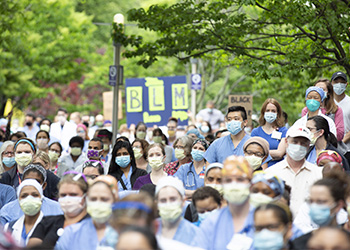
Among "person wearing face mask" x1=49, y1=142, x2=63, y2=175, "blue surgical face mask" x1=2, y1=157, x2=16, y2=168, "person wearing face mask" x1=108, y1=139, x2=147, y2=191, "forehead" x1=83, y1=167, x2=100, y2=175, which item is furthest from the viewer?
"person wearing face mask" x1=49, y1=142, x2=63, y2=175

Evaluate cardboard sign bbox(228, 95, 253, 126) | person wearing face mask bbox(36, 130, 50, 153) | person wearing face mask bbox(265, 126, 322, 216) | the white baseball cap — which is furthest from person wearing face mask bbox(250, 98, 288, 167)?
cardboard sign bbox(228, 95, 253, 126)

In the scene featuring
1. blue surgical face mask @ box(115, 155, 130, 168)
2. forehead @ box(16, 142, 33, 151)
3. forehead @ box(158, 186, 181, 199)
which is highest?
forehead @ box(16, 142, 33, 151)

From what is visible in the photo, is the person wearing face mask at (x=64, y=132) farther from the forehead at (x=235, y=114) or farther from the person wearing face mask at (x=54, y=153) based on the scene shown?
the forehead at (x=235, y=114)

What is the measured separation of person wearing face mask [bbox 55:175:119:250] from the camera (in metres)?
7.01

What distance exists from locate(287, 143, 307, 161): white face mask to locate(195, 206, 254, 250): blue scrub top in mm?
1987

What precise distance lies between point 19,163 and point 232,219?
5.65 meters

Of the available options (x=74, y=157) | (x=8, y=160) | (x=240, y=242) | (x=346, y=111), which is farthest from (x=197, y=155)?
(x=240, y=242)

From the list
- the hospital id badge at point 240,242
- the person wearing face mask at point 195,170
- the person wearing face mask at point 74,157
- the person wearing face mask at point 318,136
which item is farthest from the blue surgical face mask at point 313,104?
the person wearing face mask at point 74,157

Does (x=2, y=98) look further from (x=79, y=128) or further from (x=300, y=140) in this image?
(x=300, y=140)

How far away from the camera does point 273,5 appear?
13320 millimetres

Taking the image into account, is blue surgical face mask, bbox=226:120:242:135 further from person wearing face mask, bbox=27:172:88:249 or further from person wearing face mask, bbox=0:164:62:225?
person wearing face mask, bbox=27:172:88:249

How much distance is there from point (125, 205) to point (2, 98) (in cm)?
3014

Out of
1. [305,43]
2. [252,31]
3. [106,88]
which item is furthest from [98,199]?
[106,88]

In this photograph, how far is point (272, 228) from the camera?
600 centimetres
